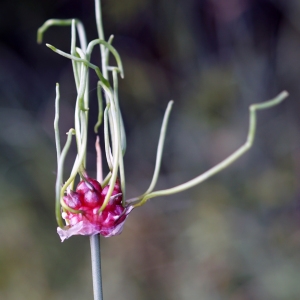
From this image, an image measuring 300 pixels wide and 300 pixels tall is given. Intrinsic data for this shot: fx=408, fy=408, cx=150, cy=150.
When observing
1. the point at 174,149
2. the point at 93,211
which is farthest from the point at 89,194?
the point at 174,149

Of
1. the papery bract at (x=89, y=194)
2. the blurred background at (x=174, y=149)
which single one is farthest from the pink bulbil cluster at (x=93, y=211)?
the blurred background at (x=174, y=149)

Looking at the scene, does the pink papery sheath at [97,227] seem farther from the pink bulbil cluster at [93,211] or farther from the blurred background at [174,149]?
the blurred background at [174,149]

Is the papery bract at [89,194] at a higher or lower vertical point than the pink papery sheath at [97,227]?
higher

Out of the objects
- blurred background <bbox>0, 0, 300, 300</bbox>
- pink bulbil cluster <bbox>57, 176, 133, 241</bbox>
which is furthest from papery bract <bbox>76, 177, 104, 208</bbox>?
blurred background <bbox>0, 0, 300, 300</bbox>

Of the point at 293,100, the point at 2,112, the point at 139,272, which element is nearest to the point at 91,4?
the point at 2,112

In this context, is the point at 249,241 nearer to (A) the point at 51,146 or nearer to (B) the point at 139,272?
(B) the point at 139,272

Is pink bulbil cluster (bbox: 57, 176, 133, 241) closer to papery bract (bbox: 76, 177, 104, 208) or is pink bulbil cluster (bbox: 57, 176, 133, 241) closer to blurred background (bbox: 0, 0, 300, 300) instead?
papery bract (bbox: 76, 177, 104, 208)
